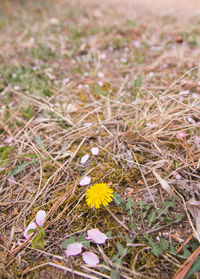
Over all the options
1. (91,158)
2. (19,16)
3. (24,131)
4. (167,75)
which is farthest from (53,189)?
(19,16)

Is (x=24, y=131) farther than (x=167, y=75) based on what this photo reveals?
No

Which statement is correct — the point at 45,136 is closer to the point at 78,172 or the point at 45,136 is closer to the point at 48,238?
the point at 78,172

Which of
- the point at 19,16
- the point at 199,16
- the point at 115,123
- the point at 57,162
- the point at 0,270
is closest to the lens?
the point at 0,270

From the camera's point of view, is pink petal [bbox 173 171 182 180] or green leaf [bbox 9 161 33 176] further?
green leaf [bbox 9 161 33 176]

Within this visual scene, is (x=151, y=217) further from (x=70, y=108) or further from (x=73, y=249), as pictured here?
(x=70, y=108)

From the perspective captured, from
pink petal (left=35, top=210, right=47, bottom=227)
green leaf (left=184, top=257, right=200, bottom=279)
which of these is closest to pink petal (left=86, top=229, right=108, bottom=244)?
pink petal (left=35, top=210, right=47, bottom=227)

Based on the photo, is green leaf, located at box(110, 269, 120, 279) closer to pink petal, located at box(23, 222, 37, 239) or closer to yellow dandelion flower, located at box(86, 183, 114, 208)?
yellow dandelion flower, located at box(86, 183, 114, 208)

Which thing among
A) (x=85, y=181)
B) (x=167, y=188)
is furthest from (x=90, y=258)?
(x=167, y=188)
